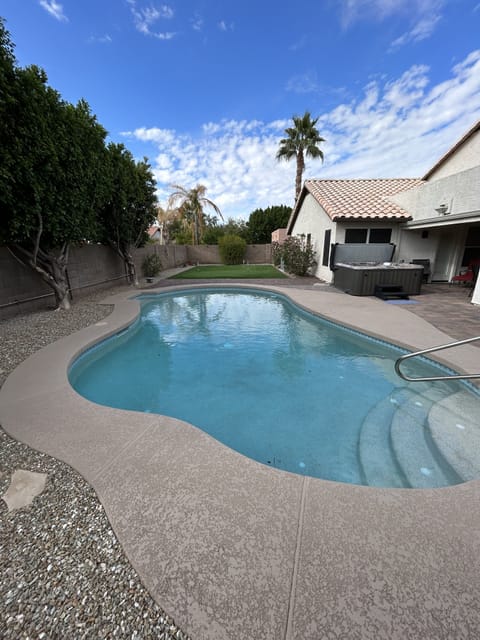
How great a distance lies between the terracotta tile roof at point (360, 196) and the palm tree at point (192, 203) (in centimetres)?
1291

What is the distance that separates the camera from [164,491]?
2162mm

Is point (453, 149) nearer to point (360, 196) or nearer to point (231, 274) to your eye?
point (360, 196)

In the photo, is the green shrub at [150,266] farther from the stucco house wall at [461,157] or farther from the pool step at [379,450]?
the pool step at [379,450]

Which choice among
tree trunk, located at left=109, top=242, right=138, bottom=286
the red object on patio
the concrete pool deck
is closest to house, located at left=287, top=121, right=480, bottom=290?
the red object on patio

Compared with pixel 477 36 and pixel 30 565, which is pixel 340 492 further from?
pixel 477 36

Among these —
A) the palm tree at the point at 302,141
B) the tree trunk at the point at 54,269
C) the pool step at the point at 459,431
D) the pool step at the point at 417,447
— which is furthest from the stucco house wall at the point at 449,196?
the tree trunk at the point at 54,269

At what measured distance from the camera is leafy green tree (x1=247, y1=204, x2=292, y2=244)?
3047 cm

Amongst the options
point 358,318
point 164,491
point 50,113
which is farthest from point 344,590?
point 50,113

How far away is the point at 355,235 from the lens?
1116cm

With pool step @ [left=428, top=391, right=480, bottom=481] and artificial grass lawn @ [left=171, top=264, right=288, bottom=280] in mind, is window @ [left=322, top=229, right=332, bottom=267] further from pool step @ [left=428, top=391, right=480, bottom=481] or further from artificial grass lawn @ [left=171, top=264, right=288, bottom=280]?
pool step @ [left=428, top=391, right=480, bottom=481]

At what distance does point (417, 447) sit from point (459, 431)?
24.7 inches

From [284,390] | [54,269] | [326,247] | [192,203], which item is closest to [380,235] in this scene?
[326,247]

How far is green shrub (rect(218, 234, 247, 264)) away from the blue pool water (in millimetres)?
16142

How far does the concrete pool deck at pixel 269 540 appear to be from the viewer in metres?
1.39
